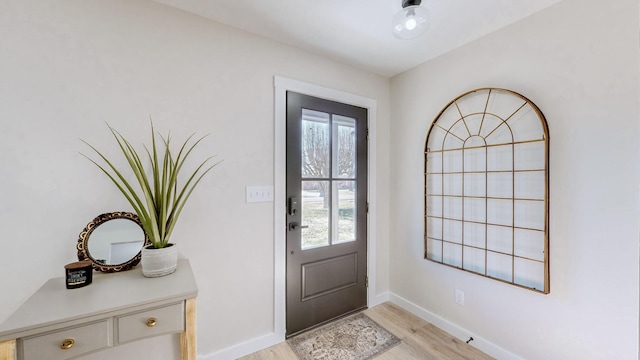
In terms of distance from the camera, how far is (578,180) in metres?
1.49

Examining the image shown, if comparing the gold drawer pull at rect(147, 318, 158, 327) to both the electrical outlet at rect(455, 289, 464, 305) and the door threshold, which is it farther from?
the electrical outlet at rect(455, 289, 464, 305)

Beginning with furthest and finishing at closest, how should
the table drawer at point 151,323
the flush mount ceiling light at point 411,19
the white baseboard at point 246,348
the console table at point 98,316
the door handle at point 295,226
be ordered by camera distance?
the door handle at point 295,226 → the white baseboard at point 246,348 → the flush mount ceiling light at point 411,19 → the table drawer at point 151,323 → the console table at point 98,316

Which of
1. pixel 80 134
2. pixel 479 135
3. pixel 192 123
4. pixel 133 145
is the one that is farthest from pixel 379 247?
pixel 80 134

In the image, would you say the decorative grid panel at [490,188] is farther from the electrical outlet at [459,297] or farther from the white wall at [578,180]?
the electrical outlet at [459,297]

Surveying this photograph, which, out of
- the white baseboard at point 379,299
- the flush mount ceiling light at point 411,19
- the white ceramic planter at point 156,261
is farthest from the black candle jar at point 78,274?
the white baseboard at point 379,299

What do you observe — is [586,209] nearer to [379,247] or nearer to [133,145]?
[379,247]

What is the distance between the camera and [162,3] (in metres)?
1.57

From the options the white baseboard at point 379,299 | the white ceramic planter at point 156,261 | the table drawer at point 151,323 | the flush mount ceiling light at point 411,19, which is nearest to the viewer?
the table drawer at point 151,323

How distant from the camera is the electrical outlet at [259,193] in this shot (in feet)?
6.08

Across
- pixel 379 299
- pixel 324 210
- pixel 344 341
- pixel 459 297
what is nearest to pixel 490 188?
pixel 459 297

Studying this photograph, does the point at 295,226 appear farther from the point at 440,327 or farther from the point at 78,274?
the point at 440,327

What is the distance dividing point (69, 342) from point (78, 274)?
30 cm

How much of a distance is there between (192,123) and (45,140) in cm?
69

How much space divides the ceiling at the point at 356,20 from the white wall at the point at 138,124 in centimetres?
13
